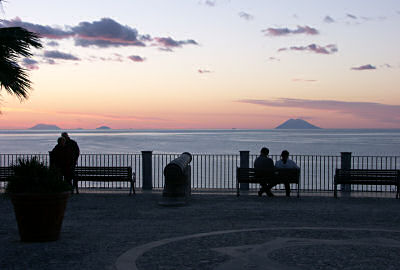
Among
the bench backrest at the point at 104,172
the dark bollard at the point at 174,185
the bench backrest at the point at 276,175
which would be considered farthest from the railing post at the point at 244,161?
the dark bollard at the point at 174,185

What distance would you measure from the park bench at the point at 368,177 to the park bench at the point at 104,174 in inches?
252

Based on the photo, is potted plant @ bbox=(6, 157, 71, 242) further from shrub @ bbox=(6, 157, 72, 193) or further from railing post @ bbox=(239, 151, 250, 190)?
railing post @ bbox=(239, 151, 250, 190)

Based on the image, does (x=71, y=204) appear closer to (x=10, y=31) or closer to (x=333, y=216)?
(x=10, y=31)

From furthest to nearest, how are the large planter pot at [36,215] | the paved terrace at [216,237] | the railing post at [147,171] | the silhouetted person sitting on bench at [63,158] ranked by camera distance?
the railing post at [147,171] → the silhouetted person sitting on bench at [63,158] → the large planter pot at [36,215] → the paved terrace at [216,237]

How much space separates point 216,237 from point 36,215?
10.1 feet

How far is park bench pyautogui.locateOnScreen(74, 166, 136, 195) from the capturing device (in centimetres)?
1518

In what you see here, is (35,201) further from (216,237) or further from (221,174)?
(221,174)

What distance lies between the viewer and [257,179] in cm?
1459

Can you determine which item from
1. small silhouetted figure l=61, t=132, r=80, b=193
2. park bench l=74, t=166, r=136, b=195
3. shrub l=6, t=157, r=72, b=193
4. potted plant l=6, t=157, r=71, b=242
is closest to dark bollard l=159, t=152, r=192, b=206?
park bench l=74, t=166, r=136, b=195

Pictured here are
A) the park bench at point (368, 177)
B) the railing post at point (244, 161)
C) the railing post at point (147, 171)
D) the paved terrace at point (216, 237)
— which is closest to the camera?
the paved terrace at point (216, 237)

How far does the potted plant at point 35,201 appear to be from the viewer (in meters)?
7.93

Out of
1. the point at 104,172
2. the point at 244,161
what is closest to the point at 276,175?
the point at 244,161

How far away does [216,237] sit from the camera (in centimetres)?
832

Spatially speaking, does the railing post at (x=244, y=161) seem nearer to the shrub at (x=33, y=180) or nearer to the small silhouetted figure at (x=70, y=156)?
the small silhouetted figure at (x=70, y=156)
